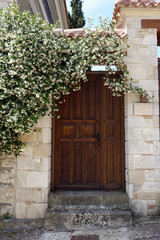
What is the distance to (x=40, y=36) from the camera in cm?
→ 329

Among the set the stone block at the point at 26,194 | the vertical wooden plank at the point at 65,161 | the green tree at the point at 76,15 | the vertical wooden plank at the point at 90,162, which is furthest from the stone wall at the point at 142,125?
the green tree at the point at 76,15

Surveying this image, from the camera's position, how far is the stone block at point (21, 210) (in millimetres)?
3510

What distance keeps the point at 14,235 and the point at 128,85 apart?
3083 mm

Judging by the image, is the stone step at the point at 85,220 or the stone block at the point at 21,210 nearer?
the stone step at the point at 85,220

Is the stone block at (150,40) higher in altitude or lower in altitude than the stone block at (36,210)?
higher

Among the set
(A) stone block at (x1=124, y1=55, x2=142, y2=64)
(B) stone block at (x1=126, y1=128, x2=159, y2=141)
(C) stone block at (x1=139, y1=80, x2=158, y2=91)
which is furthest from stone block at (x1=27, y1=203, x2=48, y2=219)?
(A) stone block at (x1=124, y1=55, x2=142, y2=64)

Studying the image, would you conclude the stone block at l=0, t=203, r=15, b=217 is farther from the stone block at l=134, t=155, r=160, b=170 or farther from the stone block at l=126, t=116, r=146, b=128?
the stone block at l=126, t=116, r=146, b=128

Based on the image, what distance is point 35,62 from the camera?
321cm

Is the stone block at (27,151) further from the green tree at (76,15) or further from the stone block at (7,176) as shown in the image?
A: the green tree at (76,15)

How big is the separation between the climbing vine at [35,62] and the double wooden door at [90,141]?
56cm

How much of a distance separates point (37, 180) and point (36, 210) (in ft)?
1.64

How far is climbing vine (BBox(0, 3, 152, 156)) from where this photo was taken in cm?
309

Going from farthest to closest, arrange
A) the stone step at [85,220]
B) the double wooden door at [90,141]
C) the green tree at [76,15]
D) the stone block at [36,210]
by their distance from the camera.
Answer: the green tree at [76,15] → the double wooden door at [90,141] → the stone block at [36,210] → the stone step at [85,220]

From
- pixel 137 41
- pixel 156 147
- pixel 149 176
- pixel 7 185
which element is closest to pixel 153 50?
pixel 137 41
